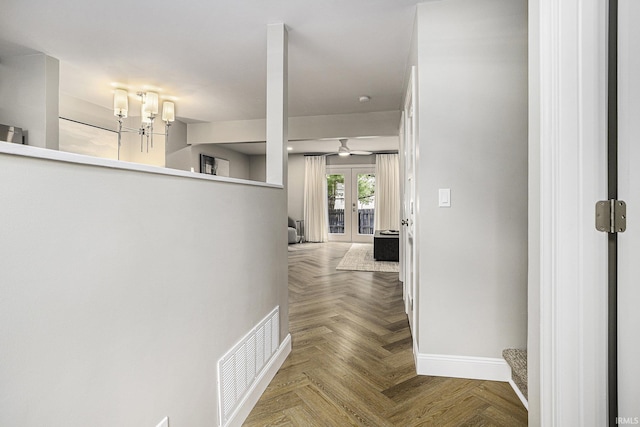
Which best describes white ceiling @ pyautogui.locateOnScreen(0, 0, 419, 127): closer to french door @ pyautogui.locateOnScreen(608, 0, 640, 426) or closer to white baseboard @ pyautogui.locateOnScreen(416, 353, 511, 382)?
french door @ pyautogui.locateOnScreen(608, 0, 640, 426)

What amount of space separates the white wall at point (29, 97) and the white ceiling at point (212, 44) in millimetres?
120

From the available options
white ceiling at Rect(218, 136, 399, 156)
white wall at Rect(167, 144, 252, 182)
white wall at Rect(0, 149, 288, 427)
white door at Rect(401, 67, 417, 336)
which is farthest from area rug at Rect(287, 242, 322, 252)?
white wall at Rect(0, 149, 288, 427)

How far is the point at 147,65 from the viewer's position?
3.20 meters

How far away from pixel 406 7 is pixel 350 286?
310 cm

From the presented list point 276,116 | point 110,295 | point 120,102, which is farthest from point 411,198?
point 120,102

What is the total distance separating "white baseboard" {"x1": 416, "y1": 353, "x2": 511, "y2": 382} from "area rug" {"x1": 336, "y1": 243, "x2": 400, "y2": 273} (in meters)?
3.09

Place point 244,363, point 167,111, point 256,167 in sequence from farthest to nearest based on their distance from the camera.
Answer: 1. point 256,167
2. point 167,111
3. point 244,363

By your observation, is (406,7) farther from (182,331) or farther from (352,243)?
(352,243)

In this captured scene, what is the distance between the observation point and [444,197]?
2.05 meters

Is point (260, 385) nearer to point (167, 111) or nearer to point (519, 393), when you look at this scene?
point (519, 393)

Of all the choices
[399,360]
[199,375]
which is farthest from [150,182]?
[399,360]

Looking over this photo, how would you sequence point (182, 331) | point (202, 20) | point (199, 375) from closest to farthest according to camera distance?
point (182, 331), point (199, 375), point (202, 20)

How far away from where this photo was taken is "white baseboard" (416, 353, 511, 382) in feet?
6.63

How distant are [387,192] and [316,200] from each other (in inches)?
74.5
